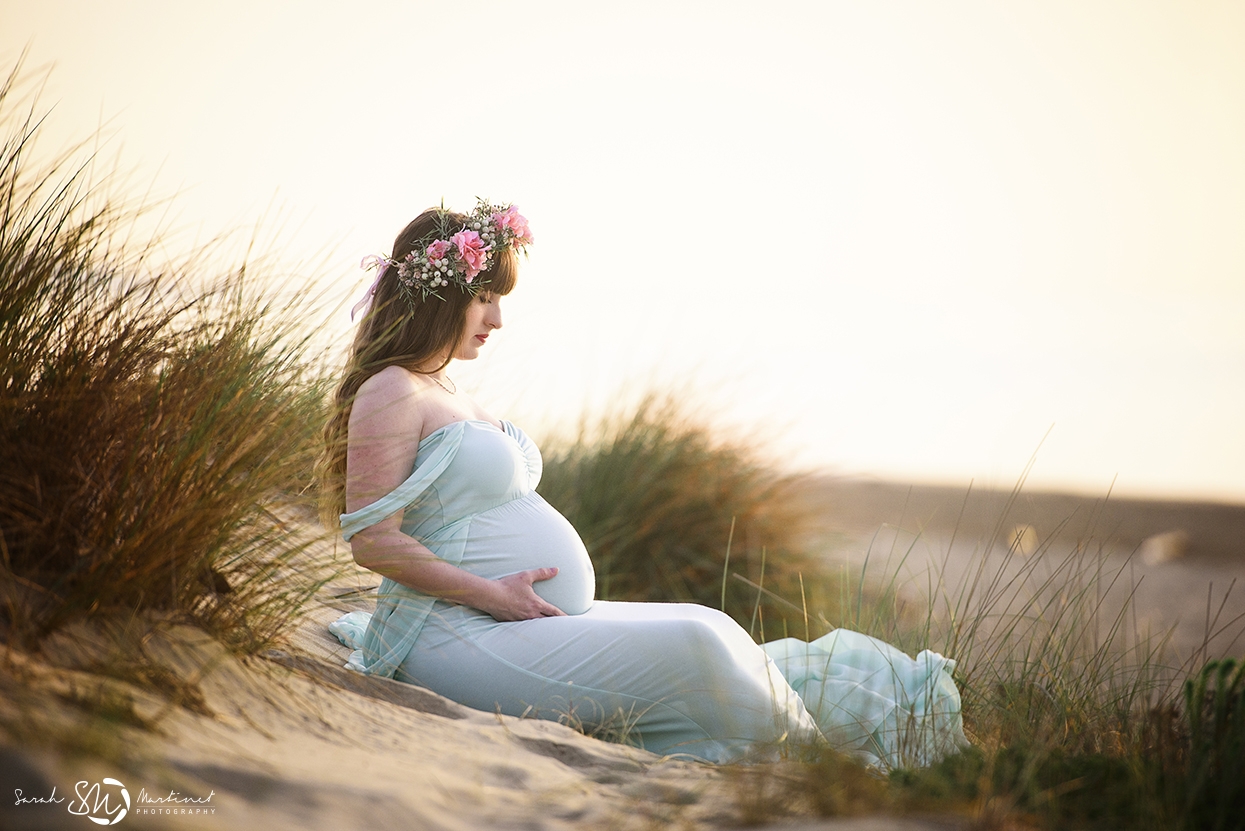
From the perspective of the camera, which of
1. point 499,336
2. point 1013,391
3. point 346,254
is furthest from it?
point 1013,391

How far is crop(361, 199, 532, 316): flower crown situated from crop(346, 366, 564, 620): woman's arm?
1.29 ft

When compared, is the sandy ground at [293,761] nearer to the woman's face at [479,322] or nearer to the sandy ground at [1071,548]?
the woman's face at [479,322]

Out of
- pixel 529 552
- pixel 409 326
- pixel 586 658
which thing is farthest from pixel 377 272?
pixel 586 658

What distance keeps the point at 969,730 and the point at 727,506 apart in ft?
8.87

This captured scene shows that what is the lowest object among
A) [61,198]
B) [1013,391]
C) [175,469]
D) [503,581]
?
[503,581]

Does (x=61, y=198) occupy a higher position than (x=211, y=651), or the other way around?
(x=61, y=198)

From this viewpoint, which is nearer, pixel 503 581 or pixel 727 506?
pixel 503 581

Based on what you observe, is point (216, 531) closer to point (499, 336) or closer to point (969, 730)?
point (969, 730)

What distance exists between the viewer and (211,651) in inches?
76.0

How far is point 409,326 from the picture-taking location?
124 inches

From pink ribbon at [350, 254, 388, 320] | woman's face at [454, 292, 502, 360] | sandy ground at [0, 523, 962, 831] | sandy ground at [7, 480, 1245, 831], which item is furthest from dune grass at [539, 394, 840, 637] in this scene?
sandy ground at [0, 523, 962, 831]

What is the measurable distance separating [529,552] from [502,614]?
0.76 ft

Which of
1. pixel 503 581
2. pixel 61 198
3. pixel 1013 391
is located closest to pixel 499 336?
pixel 503 581

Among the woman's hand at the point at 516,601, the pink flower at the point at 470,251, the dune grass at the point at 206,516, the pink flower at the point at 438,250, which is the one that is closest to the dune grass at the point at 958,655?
the dune grass at the point at 206,516
